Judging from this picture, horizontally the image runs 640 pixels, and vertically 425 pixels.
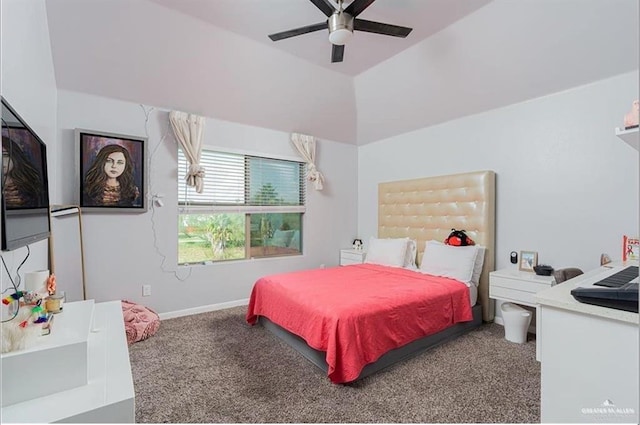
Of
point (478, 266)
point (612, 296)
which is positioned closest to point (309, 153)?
point (478, 266)

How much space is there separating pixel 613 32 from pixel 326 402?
11.6 feet

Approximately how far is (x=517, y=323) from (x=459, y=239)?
100cm

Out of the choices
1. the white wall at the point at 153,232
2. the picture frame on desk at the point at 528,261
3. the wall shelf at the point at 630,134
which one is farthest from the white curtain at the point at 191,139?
the picture frame on desk at the point at 528,261

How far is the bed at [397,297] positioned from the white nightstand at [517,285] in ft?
0.79

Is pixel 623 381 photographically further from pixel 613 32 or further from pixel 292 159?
pixel 292 159

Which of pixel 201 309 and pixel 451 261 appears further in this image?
pixel 201 309

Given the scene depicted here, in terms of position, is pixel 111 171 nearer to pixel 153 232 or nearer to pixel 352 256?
pixel 153 232

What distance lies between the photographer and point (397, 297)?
2545 mm

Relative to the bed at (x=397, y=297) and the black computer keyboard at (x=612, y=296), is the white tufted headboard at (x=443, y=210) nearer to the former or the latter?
the bed at (x=397, y=297)

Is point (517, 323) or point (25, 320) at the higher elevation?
point (25, 320)

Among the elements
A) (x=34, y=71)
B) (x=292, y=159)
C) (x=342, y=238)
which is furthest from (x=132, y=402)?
(x=342, y=238)

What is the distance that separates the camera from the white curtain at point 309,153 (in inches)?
173

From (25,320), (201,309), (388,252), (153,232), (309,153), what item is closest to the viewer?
(25,320)

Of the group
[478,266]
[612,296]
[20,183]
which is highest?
[20,183]
